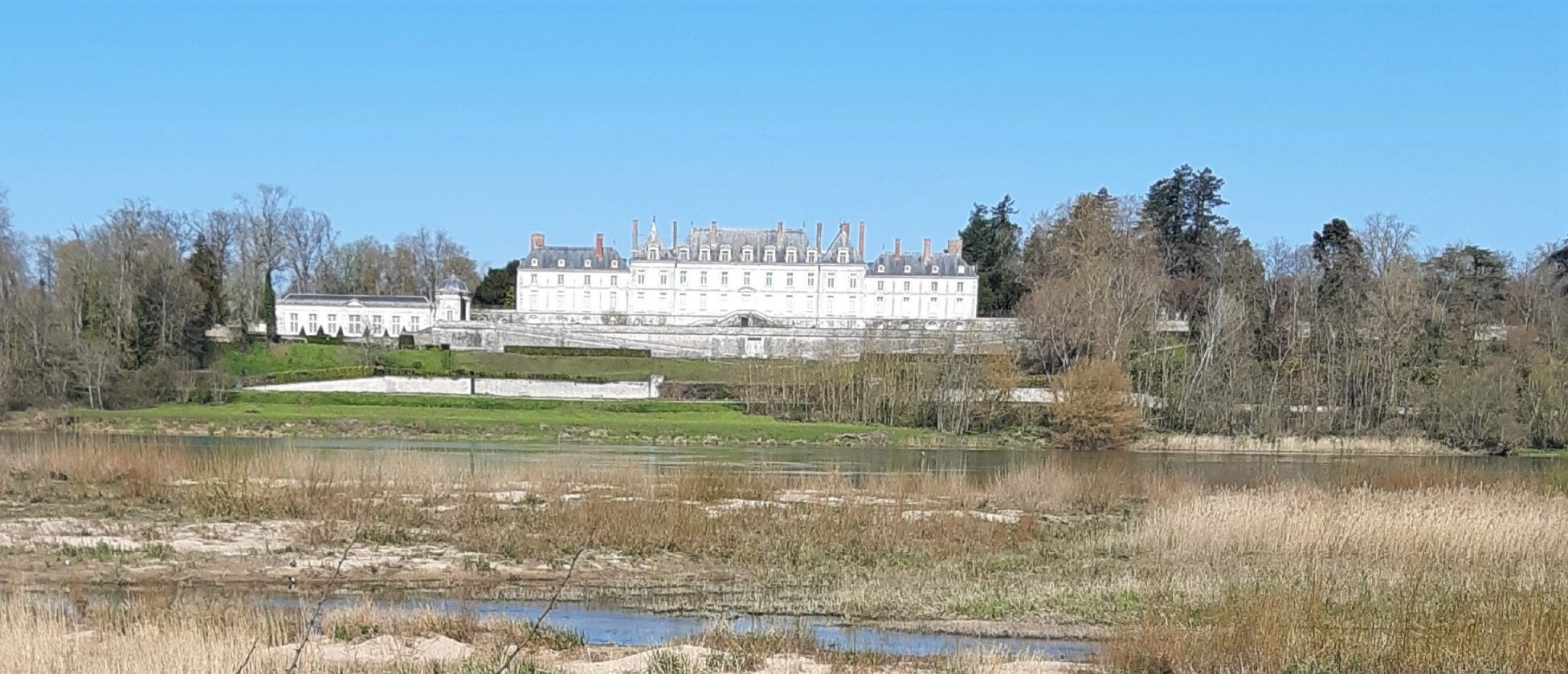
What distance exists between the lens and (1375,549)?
14.9m

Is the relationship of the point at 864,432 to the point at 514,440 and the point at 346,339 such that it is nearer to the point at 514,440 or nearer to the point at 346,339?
the point at 514,440

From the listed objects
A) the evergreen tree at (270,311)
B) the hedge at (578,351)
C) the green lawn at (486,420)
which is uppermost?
the evergreen tree at (270,311)

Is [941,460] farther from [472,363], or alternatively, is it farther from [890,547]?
[472,363]

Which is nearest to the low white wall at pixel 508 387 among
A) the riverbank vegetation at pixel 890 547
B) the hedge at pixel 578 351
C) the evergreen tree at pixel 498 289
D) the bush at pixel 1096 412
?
the hedge at pixel 578 351

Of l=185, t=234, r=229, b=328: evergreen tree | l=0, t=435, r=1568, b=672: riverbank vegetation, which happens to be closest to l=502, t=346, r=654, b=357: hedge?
l=185, t=234, r=229, b=328: evergreen tree

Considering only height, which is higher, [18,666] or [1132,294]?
[1132,294]

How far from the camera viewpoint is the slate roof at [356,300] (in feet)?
241

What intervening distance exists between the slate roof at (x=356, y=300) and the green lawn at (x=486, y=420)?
2786 cm

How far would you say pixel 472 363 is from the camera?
5956 centimetres

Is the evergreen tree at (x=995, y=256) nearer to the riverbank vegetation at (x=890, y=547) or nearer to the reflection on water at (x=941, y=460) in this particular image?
the reflection on water at (x=941, y=460)

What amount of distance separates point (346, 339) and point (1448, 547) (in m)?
60.1

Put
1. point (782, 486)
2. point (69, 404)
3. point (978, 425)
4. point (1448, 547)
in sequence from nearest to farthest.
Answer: point (1448, 547) → point (782, 486) → point (69, 404) → point (978, 425)

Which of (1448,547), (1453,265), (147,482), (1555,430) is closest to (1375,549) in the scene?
(1448,547)

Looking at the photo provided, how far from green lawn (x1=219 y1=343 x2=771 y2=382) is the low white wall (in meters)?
1.30
